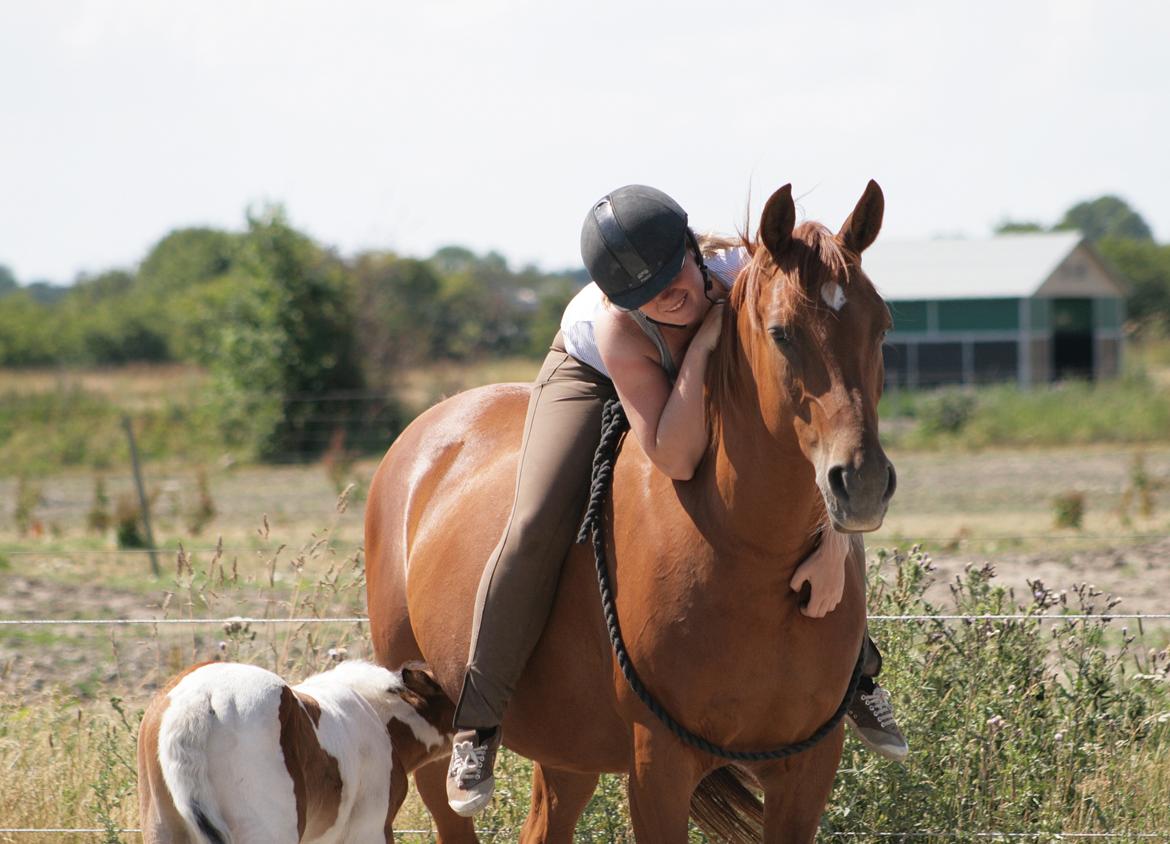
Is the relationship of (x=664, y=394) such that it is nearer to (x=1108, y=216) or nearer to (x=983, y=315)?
(x=983, y=315)

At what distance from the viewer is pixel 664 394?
11.4 ft

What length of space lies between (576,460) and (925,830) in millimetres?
2078

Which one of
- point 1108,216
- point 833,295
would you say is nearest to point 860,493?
point 833,295

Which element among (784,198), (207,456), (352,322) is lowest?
(207,456)

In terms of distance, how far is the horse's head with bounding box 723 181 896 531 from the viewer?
2826 mm

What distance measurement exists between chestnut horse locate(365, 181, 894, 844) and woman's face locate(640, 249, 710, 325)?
0.51 feet

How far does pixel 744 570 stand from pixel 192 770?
1.69 m

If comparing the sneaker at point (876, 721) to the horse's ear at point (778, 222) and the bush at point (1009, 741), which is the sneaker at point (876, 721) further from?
the horse's ear at point (778, 222)

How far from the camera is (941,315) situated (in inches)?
1673

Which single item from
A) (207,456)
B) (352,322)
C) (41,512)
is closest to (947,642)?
(41,512)

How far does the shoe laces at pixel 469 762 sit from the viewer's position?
155 inches

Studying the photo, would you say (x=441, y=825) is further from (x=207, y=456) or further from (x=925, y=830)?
(x=207, y=456)

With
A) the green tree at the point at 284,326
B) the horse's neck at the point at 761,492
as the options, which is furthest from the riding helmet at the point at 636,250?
the green tree at the point at 284,326

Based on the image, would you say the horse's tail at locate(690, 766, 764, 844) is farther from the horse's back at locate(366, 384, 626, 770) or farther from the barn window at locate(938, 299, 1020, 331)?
the barn window at locate(938, 299, 1020, 331)
